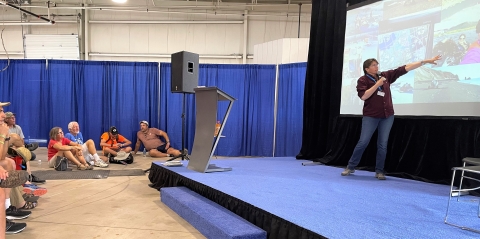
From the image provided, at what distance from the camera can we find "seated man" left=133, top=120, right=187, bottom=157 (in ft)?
22.3

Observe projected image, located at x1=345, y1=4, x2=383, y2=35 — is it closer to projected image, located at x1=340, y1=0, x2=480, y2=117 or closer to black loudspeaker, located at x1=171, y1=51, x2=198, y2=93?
projected image, located at x1=340, y1=0, x2=480, y2=117

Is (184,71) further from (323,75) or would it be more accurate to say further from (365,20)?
(365,20)

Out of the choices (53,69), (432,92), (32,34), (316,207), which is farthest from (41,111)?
(432,92)

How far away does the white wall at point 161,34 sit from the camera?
8.56 m

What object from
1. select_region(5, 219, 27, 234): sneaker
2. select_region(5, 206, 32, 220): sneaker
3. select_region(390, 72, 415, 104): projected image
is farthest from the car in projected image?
select_region(5, 206, 32, 220): sneaker

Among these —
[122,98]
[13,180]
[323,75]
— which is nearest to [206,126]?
[13,180]

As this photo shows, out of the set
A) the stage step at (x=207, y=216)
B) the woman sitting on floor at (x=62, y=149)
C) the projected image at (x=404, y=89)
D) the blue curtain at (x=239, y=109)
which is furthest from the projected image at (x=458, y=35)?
the woman sitting on floor at (x=62, y=149)

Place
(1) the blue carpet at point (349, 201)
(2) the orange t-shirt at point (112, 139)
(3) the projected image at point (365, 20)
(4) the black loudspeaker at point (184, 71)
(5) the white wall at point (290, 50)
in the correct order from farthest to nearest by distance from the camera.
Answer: (5) the white wall at point (290, 50)
(2) the orange t-shirt at point (112, 139)
(4) the black loudspeaker at point (184, 71)
(3) the projected image at point (365, 20)
(1) the blue carpet at point (349, 201)

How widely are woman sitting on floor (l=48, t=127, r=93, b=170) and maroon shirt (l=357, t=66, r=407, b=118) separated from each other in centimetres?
450

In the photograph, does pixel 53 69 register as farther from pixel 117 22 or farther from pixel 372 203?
pixel 372 203

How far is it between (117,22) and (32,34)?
7.93 ft

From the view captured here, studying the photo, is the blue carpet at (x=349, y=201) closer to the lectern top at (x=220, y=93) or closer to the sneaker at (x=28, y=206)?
the lectern top at (x=220, y=93)

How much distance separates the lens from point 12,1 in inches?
326

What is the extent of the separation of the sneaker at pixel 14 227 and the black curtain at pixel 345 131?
11.8ft
